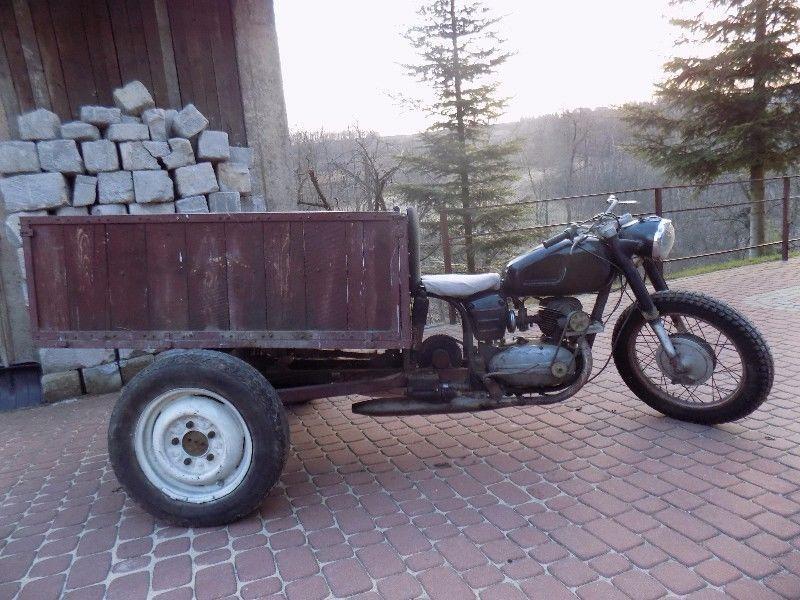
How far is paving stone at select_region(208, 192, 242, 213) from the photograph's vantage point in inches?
228

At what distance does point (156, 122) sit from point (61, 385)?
261 centimetres

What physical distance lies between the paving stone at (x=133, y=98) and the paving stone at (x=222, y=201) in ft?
3.21

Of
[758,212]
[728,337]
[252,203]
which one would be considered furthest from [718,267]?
[252,203]

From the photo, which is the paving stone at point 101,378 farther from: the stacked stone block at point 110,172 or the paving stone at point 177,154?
the paving stone at point 177,154

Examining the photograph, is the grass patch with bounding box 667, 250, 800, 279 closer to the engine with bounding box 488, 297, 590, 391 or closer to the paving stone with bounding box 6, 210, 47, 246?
the engine with bounding box 488, 297, 590, 391

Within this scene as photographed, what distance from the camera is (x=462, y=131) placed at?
17.3 m

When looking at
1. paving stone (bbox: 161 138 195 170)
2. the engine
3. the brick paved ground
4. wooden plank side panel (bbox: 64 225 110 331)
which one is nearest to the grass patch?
the brick paved ground

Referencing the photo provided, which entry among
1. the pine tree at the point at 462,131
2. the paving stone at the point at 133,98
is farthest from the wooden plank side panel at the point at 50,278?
the pine tree at the point at 462,131

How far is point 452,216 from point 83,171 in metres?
12.4

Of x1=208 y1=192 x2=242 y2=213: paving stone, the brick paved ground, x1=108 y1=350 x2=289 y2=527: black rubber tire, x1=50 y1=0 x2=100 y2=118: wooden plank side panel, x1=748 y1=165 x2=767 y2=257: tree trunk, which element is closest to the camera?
the brick paved ground

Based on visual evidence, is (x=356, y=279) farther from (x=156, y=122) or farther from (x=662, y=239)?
(x=156, y=122)

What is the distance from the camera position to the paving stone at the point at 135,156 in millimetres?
5391

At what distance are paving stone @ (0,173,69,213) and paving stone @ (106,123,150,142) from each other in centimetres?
58

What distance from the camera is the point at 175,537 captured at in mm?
2859
